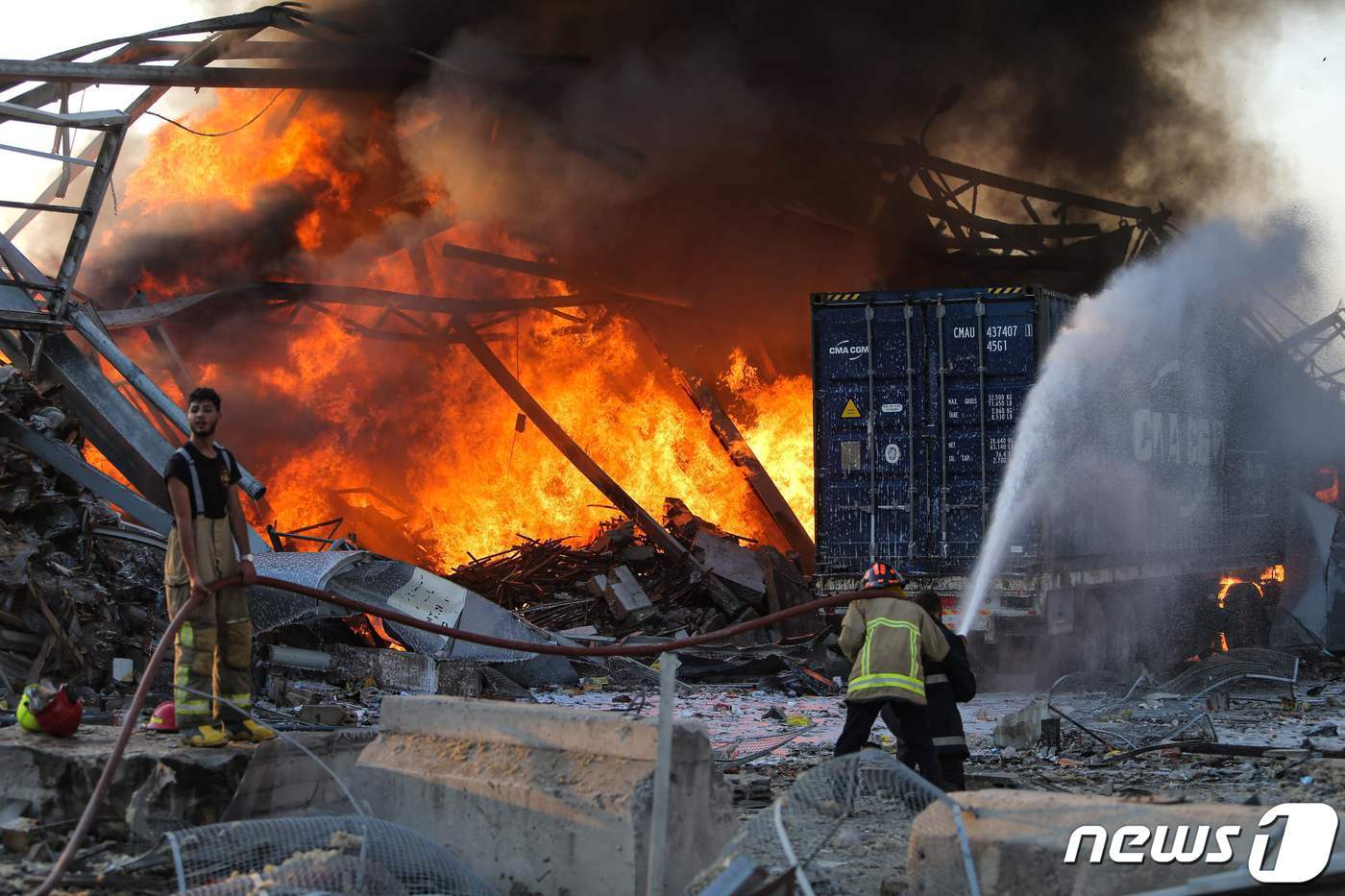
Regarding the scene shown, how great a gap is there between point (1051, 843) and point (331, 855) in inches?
90.0

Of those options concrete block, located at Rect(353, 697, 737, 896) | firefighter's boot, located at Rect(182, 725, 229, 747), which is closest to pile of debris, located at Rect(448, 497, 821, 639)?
firefighter's boot, located at Rect(182, 725, 229, 747)

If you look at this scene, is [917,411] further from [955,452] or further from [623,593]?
[623,593]

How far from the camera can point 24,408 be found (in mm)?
9773

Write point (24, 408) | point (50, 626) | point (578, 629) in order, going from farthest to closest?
point (578, 629) → point (24, 408) → point (50, 626)

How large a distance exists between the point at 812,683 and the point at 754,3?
36.4 feet

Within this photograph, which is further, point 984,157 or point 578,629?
point 984,157

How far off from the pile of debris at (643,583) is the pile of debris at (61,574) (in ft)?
15.3

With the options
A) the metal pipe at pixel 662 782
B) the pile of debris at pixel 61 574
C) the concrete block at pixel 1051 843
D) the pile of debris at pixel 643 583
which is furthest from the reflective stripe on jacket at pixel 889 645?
the pile of debris at pixel 643 583

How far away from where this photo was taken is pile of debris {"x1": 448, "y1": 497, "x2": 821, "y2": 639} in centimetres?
1420

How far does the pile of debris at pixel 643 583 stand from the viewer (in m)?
14.2

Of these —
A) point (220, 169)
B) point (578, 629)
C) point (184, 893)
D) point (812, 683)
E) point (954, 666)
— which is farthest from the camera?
point (220, 169)

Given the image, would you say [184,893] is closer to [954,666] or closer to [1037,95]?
[954,666]

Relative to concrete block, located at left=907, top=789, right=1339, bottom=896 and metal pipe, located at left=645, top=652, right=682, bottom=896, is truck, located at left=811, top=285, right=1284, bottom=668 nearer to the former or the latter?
concrete block, located at left=907, top=789, right=1339, bottom=896

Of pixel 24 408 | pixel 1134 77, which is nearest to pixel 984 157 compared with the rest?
pixel 1134 77
